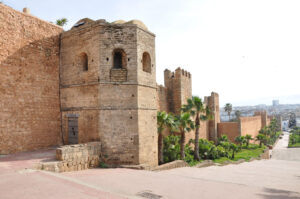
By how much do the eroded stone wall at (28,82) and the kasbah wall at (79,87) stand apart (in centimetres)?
4

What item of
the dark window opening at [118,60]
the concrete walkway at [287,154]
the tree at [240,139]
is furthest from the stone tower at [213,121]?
the dark window opening at [118,60]

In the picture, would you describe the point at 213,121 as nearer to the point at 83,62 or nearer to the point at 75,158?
the point at 83,62

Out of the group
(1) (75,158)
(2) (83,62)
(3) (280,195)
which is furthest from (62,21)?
(3) (280,195)

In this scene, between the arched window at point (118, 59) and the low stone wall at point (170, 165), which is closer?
the low stone wall at point (170, 165)

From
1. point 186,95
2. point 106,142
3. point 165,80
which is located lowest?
point 106,142

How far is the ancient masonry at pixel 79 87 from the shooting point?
9930 millimetres

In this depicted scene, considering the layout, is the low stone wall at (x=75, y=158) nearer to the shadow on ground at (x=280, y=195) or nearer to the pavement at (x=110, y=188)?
the pavement at (x=110, y=188)

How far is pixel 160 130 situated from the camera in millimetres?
14367

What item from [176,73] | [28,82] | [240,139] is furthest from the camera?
[240,139]

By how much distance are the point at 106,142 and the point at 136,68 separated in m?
3.57

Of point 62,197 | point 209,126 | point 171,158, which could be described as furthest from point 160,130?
point 209,126

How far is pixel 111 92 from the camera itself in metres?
10.5

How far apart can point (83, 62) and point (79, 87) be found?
53.2 inches

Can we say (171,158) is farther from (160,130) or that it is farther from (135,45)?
(135,45)
